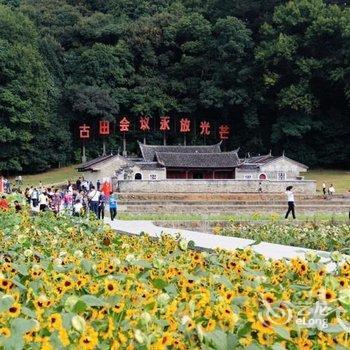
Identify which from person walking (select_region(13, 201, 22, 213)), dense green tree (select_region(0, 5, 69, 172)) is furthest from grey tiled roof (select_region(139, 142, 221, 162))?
person walking (select_region(13, 201, 22, 213))

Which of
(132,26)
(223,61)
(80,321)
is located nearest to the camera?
(80,321)

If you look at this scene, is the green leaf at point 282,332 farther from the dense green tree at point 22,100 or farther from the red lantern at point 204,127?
the red lantern at point 204,127

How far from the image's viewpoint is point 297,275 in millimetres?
4219

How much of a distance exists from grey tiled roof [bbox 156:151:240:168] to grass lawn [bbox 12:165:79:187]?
6319 millimetres

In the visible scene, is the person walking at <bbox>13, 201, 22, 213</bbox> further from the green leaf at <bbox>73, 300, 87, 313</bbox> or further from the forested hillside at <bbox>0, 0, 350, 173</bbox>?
the forested hillside at <bbox>0, 0, 350, 173</bbox>

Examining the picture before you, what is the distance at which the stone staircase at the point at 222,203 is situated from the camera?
23.5 m

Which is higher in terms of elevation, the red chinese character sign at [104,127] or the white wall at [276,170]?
the red chinese character sign at [104,127]

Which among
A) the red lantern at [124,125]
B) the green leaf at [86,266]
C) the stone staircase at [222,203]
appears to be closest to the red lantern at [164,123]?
the red lantern at [124,125]

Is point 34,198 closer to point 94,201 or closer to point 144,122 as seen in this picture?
point 94,201

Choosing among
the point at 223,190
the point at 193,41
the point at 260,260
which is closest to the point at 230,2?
the point at 193,41

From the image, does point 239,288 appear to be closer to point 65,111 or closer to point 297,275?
point 297,275

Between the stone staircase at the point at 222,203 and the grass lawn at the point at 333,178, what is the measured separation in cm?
599

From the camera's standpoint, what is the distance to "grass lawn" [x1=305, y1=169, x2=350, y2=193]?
33737 millimetres

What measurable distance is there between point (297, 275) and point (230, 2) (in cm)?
4781
